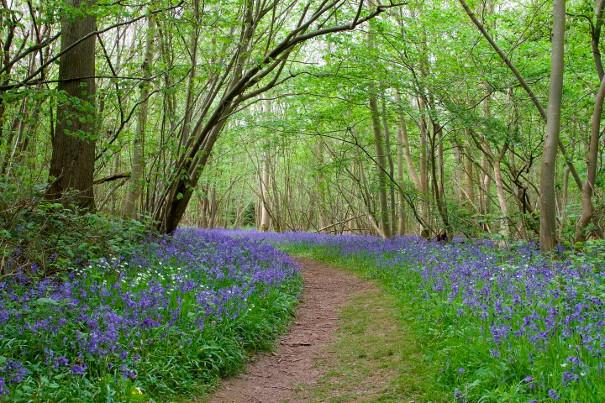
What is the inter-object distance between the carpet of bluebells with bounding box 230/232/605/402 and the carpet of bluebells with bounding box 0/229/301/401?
2144 millimetres

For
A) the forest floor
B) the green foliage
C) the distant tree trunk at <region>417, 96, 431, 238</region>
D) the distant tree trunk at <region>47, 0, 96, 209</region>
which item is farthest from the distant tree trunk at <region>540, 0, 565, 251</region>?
the distant tree trunk at <region>47, 0, 96, 209</region>

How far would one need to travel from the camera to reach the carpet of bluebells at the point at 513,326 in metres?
3.32

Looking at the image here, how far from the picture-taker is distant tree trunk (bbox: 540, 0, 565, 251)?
7.54 m

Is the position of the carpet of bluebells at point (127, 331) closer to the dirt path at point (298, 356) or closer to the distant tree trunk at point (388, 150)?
the dirt path at point (298, 356)

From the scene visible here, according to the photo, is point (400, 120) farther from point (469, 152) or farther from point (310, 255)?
point (310, 255)

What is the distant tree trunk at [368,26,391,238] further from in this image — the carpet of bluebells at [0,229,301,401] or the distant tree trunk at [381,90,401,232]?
the carpet of bluebells at [0,229,301,401]

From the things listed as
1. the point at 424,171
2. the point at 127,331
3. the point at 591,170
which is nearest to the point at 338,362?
the point at 127,331

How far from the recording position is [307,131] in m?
14.9

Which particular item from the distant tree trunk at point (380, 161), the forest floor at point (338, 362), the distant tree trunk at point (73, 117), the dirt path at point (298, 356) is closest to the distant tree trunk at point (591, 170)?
the forest floor at point (338, 362)

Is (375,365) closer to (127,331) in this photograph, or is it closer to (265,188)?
(127,331)

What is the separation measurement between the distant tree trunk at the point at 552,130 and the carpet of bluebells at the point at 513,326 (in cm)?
58

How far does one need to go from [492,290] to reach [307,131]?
33.3 ft

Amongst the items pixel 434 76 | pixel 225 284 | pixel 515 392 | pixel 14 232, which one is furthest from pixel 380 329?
pixel 434 76

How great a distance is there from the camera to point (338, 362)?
5.39 m
